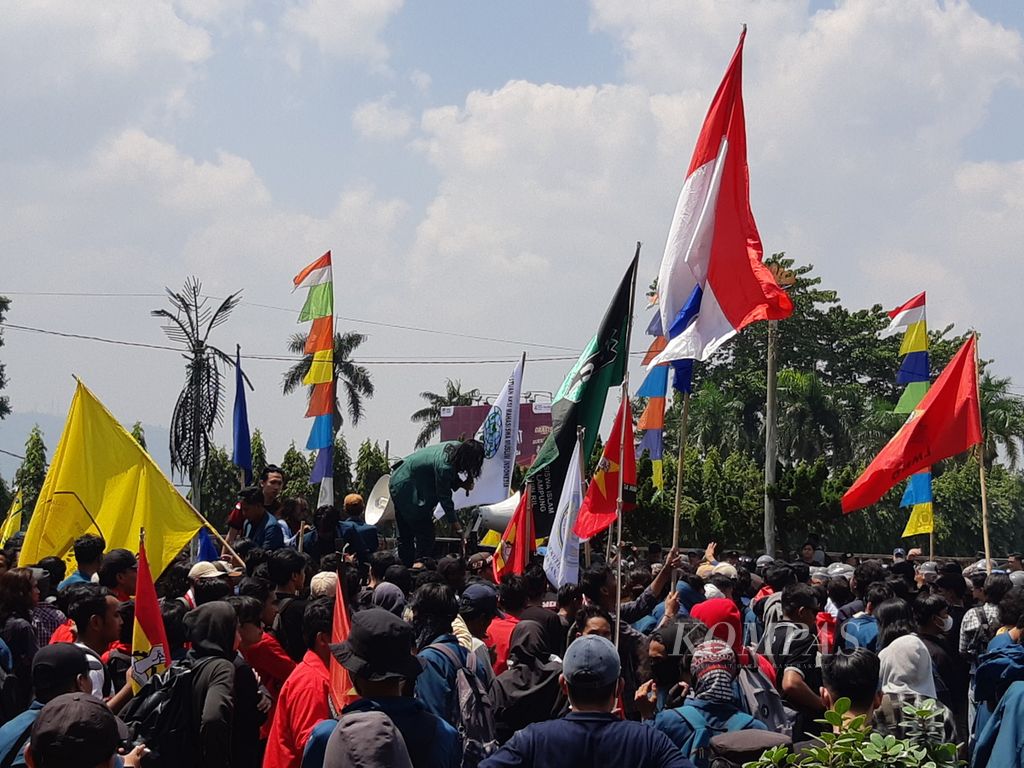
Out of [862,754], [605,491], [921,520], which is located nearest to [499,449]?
[605,491]

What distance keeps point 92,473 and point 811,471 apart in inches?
834

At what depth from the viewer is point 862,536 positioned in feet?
153

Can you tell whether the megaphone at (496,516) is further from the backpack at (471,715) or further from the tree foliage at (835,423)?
the backpack at (471,715)

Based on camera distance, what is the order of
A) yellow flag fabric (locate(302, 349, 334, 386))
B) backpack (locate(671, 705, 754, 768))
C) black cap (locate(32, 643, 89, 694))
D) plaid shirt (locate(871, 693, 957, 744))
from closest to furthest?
1. black cap (locate(32, 643, 89, 694))
2. plaid shirt (locate(871, 693, 957, 744))
3. backpack (locate(671, 705, 754, 768))
4. yellow flag fabric (locate(302, 349, 334, 386))

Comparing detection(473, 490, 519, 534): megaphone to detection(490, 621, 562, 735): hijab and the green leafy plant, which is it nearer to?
detection(490, 621, 562, 735): hijab

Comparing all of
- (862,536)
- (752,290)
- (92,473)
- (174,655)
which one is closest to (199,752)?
(174,655)

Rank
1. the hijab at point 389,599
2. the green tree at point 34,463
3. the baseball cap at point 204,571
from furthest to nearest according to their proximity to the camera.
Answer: the green tree at point 34,463, the baseball cap at point 204,571, the hijab at point 389,599

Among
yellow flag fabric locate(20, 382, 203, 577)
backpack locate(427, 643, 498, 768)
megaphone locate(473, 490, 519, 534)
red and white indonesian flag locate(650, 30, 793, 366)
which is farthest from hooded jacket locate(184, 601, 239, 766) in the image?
megaphone locate(473, 490, 519, 534)

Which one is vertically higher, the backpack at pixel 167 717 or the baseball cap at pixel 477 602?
the baseball cap at pixel 477 602

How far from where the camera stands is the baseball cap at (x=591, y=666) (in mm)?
4188

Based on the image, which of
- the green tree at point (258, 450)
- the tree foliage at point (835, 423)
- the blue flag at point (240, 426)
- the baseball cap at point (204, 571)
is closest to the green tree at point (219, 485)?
the green tree at point (258, 450)

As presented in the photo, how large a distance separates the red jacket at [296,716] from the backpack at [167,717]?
347mm

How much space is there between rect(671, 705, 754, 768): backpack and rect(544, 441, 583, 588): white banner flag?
391cm

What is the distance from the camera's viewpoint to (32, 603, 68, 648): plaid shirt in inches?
275
